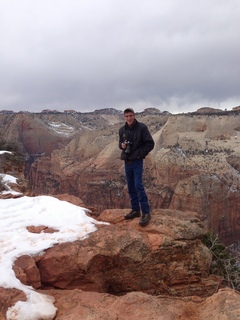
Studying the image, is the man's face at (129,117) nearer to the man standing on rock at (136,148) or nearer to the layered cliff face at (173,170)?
the man standing on rock at (136,148)

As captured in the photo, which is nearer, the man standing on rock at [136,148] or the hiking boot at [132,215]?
the man standing on rock at [136,148]

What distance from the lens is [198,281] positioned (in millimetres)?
5527

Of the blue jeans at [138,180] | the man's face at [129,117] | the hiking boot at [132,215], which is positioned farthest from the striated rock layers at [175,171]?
the man's face at [129,117]

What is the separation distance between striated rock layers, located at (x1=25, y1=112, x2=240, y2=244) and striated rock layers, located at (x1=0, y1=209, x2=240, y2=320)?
2175 cm

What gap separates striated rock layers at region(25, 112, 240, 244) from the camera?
28.5m

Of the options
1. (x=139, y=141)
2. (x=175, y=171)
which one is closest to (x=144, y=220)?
(x=139, y=141)

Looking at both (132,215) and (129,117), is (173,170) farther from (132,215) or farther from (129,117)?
(129,117)

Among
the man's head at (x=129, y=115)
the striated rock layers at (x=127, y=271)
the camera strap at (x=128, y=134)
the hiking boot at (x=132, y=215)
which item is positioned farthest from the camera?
the hiking boot at (x=132, y=215)

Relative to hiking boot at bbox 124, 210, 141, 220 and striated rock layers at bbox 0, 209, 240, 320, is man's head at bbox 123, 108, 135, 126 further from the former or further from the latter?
striated rock layers at bbox 0, 209, 240, 320

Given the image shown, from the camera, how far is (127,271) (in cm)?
523

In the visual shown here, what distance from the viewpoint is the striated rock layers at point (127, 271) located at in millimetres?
3754

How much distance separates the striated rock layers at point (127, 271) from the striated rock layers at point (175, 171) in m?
21.7

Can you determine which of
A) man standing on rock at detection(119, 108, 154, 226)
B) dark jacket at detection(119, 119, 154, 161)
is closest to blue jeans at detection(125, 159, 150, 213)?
man standing on rock at detection(119, 108, 154, 226)

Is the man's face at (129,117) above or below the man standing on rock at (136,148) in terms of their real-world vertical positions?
above
